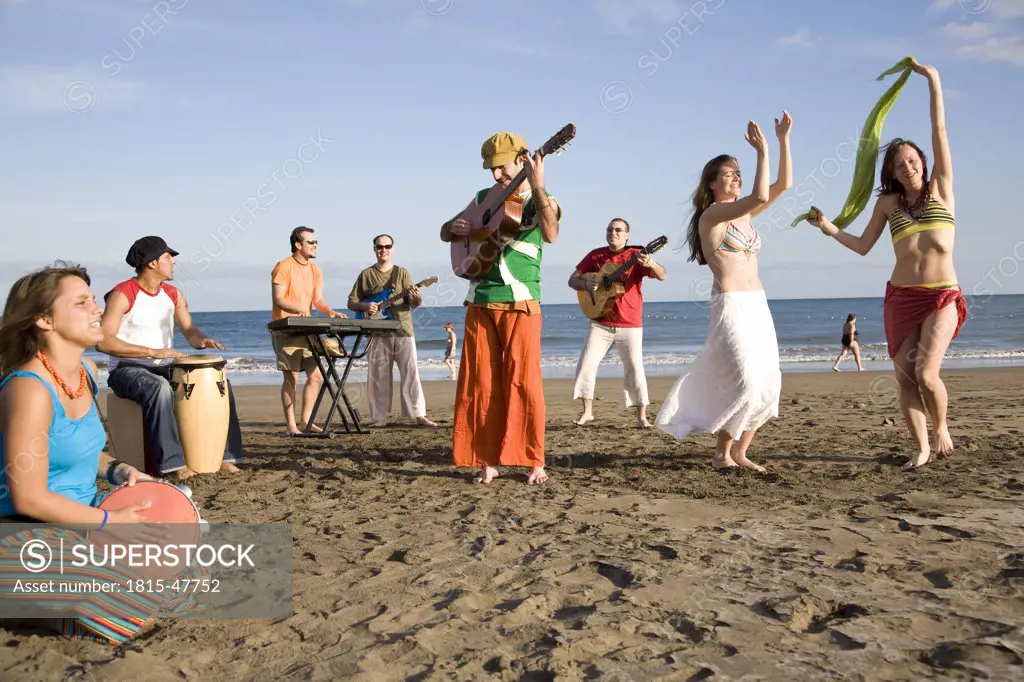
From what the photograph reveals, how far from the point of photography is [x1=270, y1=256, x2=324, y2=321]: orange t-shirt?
770 cm

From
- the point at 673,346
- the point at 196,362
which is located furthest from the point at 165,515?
the point at 673,346

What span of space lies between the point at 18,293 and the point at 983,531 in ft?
13.0

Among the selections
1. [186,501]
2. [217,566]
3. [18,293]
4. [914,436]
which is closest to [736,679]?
[186,501]

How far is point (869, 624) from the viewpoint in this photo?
8.98 feet

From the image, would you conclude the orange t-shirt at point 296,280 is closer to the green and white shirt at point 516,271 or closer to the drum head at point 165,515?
the green and white shirt at point 516,271

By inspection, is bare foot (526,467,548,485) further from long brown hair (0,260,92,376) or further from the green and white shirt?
long brown hair (0,260,92,376)

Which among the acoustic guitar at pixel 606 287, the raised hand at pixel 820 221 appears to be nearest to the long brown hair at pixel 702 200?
the raised hand at pixel 820 221

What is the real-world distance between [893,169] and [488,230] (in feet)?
8.54

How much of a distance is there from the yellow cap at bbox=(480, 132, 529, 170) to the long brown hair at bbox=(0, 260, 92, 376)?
9.57ft

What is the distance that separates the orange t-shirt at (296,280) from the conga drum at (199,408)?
185 centimetres

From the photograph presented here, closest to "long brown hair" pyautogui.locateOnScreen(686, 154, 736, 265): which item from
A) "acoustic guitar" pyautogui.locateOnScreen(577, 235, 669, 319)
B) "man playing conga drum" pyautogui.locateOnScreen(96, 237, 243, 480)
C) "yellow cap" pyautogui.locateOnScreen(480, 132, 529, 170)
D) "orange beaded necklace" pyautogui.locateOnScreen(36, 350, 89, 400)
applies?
"yellow cap" pyautogui.locateOnScreen(480, 132, 529, 170)

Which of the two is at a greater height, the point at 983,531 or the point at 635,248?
the point at 635,248

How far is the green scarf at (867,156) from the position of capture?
18.6 ft

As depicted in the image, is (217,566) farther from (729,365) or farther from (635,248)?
(635,248)
